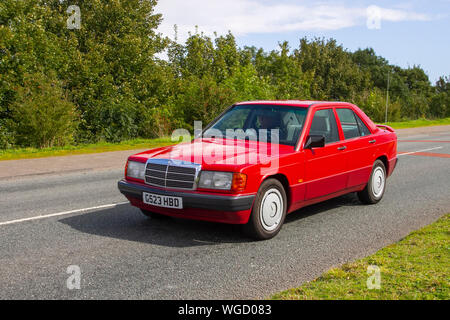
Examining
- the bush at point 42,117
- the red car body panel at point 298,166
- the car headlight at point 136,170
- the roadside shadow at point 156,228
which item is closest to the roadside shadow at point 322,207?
the roadside shadow at point 156,228

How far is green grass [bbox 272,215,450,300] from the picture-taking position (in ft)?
12.0

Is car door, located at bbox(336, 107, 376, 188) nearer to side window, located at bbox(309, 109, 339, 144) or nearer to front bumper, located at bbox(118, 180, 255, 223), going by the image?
side window, located at bbox(309, 109, 339, 144)

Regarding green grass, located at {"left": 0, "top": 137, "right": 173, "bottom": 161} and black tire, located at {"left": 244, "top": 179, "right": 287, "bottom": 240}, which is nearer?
black tire, located at {"left": 244, "top": 179, "right": 287, "bottom": 240}

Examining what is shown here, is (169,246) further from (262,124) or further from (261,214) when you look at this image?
(262,124)

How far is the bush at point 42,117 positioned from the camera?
16.1m

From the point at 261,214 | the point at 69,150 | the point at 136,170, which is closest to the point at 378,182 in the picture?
the point at 261,214

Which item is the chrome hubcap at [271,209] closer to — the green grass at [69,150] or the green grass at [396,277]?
the green grass at [396,277]

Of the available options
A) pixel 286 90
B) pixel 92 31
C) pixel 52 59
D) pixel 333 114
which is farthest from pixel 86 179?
pixel 286 90

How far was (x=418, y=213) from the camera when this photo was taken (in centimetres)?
703

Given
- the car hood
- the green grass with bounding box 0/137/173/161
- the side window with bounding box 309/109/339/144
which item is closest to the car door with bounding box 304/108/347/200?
the side window with bounding box 309/109/339/144

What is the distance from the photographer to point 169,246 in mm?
5203

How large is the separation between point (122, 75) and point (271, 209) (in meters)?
24.9

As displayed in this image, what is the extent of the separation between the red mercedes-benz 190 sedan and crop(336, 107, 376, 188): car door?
0.02 m
